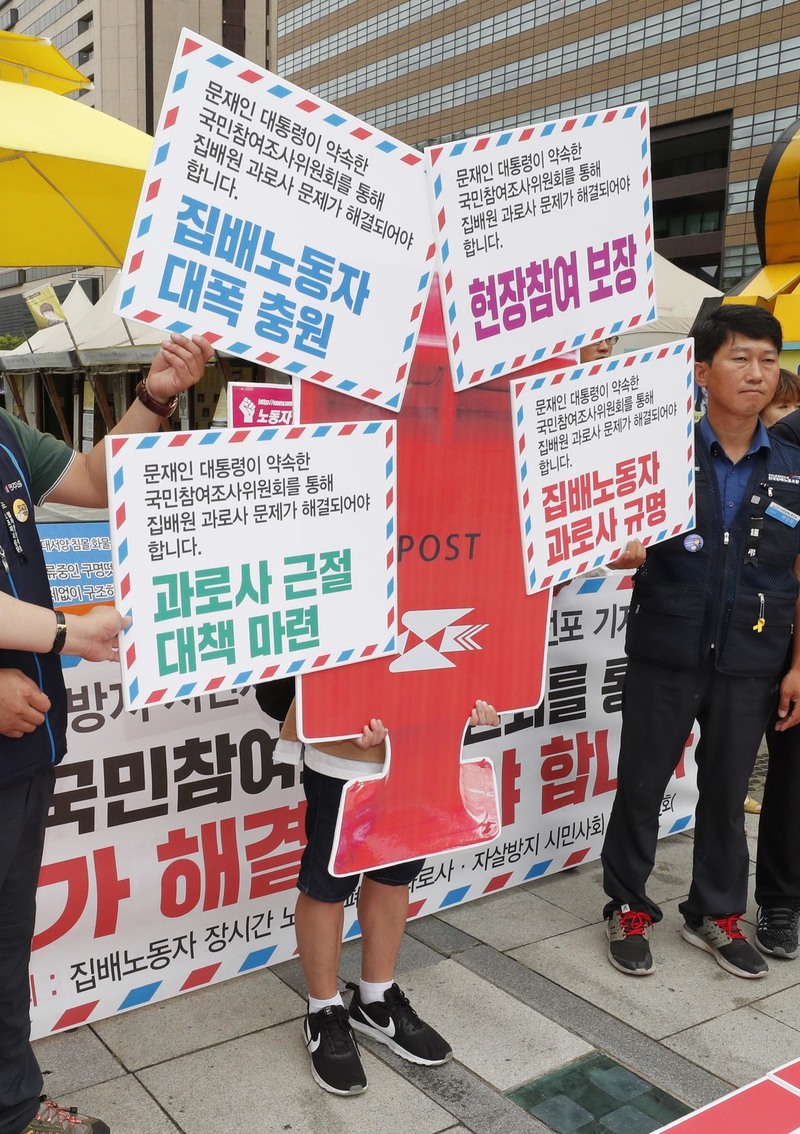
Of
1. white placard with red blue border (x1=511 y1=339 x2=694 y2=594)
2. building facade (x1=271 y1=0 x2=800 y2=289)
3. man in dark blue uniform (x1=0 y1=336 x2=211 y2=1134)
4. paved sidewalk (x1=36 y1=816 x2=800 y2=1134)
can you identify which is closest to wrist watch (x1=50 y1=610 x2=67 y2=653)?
man in dark blue uniform (x1=0 y1=336 x2=211 y2=1134)

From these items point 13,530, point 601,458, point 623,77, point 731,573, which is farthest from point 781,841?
point 623,77

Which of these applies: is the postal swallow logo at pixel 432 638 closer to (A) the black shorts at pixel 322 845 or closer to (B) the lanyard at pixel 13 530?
(A) the black shorts at pixel 322 845

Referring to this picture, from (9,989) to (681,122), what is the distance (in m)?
39.7

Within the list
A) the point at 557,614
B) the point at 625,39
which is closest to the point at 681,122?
the point at 625,39

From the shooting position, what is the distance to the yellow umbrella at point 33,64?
420cm

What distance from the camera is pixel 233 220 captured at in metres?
1.90

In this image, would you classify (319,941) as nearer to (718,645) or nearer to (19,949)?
(19,949)

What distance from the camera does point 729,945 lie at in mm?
3168

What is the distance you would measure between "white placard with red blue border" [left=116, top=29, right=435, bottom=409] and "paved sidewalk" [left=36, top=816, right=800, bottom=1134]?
1.72 metres

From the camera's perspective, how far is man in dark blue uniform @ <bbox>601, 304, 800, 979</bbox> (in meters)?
3.03

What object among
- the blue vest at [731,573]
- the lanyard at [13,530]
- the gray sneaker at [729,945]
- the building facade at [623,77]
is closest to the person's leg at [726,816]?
the gray sneaker at [729,945]

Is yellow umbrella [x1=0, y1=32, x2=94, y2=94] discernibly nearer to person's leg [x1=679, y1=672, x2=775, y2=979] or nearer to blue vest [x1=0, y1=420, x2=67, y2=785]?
blue vest [x1=0, y1=420, x2=67, y2=785]

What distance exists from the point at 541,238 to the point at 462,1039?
2121 mm

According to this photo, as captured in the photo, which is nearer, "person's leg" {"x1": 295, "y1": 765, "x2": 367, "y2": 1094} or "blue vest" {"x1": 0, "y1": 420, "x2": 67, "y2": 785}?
"blue vest" {"x1": 0, "y1": 420, "x2": 67, "y2": 785}
